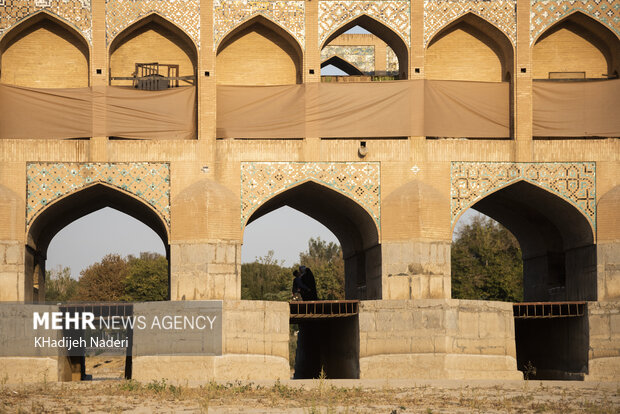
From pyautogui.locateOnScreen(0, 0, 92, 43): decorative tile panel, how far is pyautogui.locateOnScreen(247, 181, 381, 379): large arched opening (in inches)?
177

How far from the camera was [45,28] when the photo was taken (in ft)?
68.5

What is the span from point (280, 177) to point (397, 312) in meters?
3.01

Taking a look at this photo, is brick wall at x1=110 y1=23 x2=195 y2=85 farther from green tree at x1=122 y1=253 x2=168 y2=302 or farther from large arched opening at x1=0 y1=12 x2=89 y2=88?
green tree at x1=122 y1=253 x2=168 y2=302

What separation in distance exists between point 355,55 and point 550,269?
245 inches

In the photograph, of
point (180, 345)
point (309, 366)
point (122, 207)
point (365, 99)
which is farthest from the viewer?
point (309, 366)

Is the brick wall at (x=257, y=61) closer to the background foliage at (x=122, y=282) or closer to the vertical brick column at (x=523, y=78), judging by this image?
the vertical brick column at (x=523, y=78)

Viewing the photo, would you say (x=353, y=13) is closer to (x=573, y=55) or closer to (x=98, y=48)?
(x=573, y=55)

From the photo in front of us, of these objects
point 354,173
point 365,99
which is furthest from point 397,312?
point 365,99

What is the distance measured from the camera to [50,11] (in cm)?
2022

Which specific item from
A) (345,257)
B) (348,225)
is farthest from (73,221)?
(345,257)

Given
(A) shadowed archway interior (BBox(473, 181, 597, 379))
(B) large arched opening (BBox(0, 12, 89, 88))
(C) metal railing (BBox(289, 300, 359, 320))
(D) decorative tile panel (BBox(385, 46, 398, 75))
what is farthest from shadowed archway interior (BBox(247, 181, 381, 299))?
(B) large arched opening (BBox(0, 12, 89, 88))

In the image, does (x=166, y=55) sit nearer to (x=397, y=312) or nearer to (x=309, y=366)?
(x=397, y=312)

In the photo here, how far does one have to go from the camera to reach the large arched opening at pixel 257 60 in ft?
69.6

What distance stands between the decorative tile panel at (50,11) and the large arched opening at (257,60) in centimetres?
248
